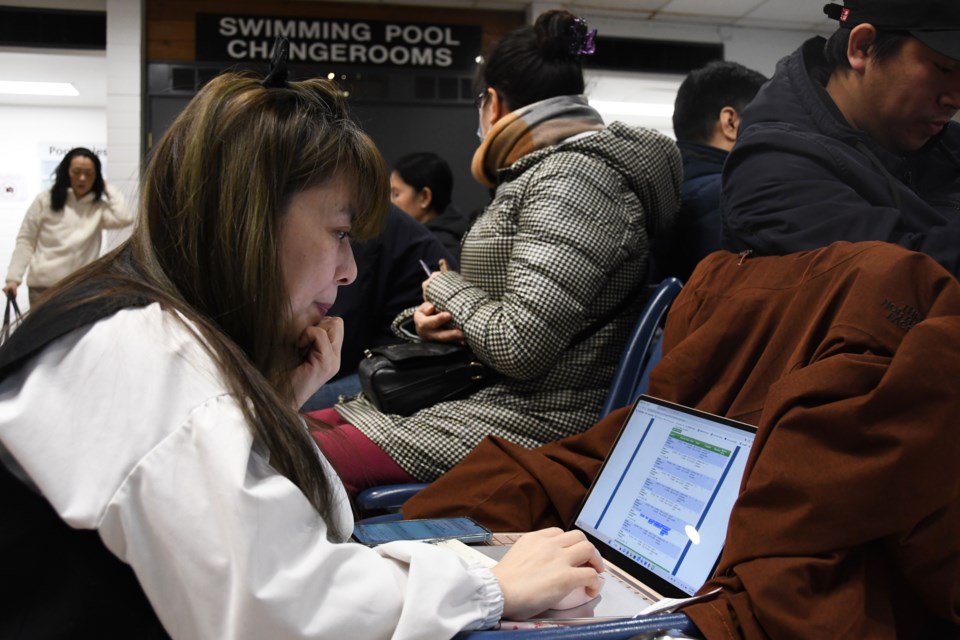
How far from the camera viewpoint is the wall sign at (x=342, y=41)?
6.32m

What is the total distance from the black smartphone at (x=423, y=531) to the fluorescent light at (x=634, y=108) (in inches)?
255

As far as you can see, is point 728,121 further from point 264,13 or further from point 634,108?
point 634,108

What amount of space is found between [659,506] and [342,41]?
596cm

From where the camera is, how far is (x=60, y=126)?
7508 mm

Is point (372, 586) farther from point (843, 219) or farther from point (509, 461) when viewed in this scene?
point (843, 219)

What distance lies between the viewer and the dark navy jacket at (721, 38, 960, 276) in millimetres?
1137

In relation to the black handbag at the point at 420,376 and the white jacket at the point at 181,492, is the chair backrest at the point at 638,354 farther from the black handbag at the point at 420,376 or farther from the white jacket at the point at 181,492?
the white jacket at the point at 181,492

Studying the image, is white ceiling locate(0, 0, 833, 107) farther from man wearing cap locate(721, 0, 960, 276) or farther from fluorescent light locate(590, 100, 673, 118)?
man wearing cap locate(721, 0, 960, 276)

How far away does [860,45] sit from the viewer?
1155 mm

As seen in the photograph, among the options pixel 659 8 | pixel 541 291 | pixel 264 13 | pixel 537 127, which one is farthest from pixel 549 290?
pixel 659 8

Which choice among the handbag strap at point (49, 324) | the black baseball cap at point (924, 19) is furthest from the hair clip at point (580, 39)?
the handbag strap at point (49, 324)

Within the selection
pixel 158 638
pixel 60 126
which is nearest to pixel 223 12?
pixel 60 126

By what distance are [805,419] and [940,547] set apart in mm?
188

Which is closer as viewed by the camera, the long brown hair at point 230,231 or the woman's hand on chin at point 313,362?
the long brown hair at point 230,231
